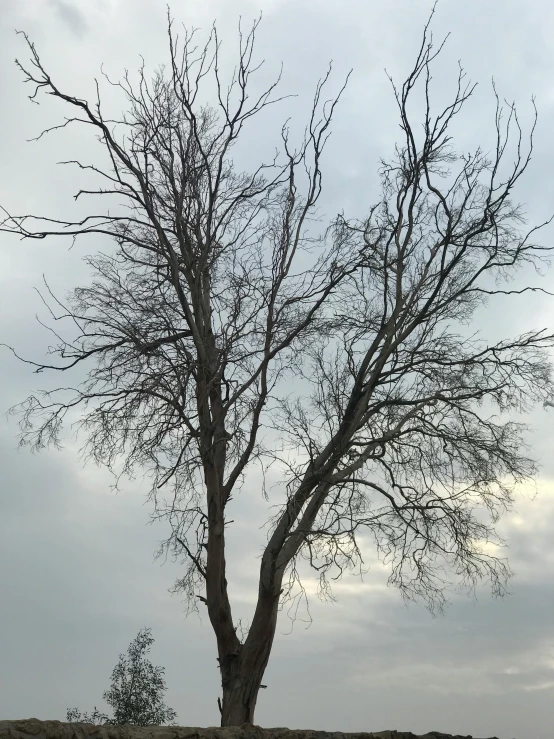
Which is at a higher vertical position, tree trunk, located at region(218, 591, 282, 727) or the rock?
tree trunk, located at region(218, 591, 282, 727)

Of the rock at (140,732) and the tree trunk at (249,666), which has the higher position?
the tree trunk at (249,666)

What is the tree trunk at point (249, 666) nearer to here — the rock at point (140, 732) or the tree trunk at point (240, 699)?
the tree trunk at point (240, 699)

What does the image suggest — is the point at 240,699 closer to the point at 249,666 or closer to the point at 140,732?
the point at 249,666

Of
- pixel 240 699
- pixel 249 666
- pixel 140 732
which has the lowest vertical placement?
pixel 140 732

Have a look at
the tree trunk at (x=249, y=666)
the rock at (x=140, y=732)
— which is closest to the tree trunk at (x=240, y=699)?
the tree trunk at (x=249, y=666)

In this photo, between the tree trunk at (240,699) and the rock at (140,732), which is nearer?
the rock at (140,732)

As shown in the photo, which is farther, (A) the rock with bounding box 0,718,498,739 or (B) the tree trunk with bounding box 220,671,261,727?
(B) the tree trunk with bounding box 220,671,261,727

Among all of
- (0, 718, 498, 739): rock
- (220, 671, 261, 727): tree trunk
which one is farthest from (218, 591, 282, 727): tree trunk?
(0, 718, 498, 739): rock

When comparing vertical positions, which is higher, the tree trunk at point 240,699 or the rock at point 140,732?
the tree trunk at point 240,699

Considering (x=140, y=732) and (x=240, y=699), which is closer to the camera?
(x=140, y=732)

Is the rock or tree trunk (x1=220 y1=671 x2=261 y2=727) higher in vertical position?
tree trunk (x1=220 y1=671 x2=261 y2=727)

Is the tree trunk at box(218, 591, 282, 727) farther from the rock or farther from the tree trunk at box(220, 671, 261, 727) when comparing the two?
the rock

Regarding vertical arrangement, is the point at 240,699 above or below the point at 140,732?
above

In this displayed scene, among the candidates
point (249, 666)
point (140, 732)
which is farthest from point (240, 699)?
point (140, 732)
